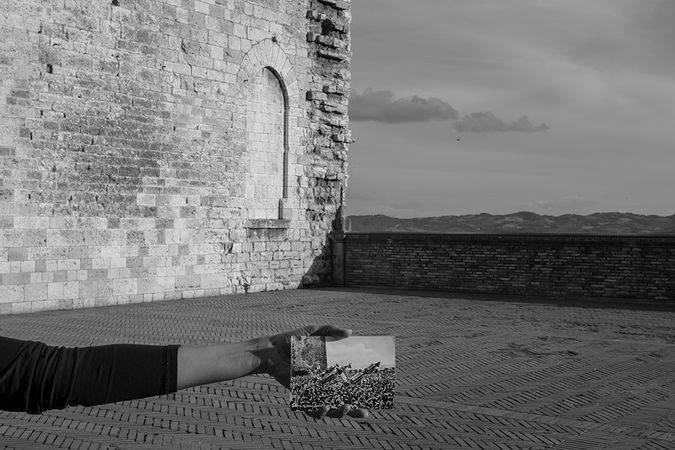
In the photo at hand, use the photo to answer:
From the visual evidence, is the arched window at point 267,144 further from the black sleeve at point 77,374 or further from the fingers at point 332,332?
the black sleeve at point 77,374

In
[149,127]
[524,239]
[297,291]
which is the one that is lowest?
[297,291]

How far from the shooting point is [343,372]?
2062 millimetres

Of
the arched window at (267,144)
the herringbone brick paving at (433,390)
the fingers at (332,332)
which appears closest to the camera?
the fingers at (332,332)

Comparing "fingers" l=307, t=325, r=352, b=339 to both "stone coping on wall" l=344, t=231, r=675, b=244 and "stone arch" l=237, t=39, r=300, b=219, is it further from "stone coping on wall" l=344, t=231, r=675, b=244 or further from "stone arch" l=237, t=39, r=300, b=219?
"stone arch" l=237, t=39, r=300, b=219

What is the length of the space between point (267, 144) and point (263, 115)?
0.68 m

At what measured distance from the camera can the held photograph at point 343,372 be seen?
2029 millimetres

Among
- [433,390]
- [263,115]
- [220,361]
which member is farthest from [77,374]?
[263,115]

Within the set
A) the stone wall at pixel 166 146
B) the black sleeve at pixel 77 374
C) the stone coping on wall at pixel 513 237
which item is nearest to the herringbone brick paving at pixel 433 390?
the stone wall at pixel 166 146

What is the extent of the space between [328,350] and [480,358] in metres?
8.61

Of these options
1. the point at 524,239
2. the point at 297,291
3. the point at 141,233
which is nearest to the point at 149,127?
the point at 141,233

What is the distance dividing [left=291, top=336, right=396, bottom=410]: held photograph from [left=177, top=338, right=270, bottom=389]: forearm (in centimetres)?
10

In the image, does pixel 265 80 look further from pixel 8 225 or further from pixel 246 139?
pixel 8 225

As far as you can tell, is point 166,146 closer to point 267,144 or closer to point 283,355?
point 267,144

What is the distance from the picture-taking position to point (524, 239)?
19.2 m
